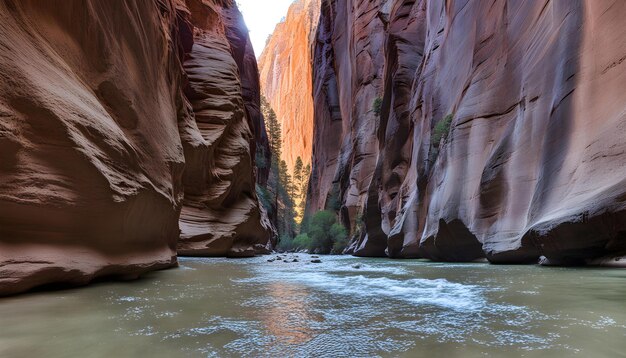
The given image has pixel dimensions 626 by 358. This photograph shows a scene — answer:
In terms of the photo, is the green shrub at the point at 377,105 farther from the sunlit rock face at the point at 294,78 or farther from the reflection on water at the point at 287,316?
the sunlit rock face at the point at 294,78

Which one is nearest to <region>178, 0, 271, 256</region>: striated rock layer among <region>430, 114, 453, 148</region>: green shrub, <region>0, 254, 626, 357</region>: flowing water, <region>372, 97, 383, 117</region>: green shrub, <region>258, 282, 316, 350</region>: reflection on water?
<region>430, 114, 453, 148</region>: green shrub

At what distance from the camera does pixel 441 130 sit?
17.0m

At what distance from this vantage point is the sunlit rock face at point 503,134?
7.34m

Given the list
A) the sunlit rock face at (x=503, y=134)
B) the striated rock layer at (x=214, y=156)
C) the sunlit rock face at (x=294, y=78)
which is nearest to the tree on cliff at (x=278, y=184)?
the striated rock layer at (x=214, y=156)

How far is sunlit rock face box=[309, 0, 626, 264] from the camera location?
734cm

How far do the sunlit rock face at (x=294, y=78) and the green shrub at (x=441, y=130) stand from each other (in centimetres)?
5915

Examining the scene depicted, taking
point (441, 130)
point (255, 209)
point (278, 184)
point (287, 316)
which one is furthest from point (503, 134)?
point (278, 184)

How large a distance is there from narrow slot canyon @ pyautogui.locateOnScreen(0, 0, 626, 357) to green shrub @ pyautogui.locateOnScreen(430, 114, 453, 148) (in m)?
0.13

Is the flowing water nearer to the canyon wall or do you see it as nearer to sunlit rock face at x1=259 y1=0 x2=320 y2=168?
the canyon wall

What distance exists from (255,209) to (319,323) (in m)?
17.7

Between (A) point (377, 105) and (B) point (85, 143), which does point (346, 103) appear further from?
(B) point (85, 143)

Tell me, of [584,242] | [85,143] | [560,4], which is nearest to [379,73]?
[560,4]

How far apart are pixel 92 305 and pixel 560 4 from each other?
12.8 m

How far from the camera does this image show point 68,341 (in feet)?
8.39
